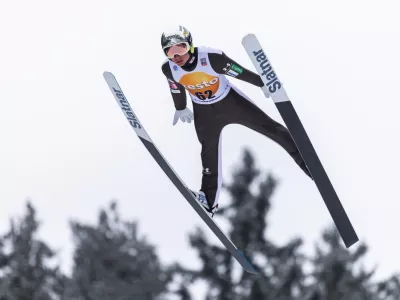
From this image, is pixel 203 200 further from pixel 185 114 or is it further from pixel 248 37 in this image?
pixel 248 37

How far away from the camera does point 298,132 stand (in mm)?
8516

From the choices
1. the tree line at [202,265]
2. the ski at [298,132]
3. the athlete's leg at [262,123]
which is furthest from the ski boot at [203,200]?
the tree line at [202,265]

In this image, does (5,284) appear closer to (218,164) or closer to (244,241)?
(244,241)

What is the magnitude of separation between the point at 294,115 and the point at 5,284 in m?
20.8

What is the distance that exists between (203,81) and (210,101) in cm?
28

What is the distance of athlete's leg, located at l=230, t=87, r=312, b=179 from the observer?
8945 mm

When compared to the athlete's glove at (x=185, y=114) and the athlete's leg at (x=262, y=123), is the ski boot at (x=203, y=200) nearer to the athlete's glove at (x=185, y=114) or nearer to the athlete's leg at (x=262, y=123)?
the athlete's glove at (x=185, y=114)

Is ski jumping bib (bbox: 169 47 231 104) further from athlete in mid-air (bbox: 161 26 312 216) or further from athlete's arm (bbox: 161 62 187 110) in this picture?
athlete's arm (bbox: 161 62 187 110)

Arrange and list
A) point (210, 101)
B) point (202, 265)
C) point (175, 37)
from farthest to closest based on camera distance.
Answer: point (202, 265), point (210, 101), point (175, 37)

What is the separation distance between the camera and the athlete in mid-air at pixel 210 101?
859 centimetres

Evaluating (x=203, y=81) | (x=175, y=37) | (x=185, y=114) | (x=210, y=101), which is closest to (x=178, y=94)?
(x=185, y=114)

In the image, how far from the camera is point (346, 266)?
27703 mm

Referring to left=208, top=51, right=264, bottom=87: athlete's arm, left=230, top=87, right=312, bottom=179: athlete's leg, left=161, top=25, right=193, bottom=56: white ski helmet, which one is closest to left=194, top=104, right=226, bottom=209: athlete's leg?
left=230, top=87, right=312, bottom=179: athlete's leg

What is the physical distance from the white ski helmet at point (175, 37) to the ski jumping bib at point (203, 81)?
0.86 ft
